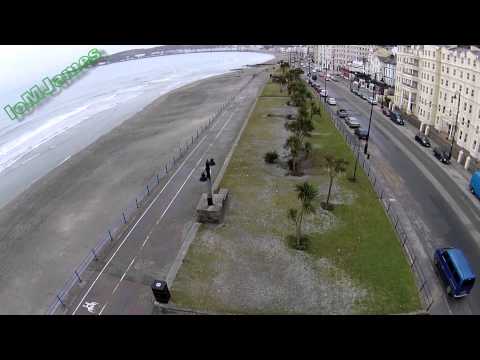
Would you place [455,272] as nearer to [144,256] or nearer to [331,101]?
[144,256]

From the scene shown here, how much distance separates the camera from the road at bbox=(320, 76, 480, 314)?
1825cm

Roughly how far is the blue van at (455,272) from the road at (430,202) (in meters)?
0.49

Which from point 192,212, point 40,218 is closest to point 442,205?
point 192,212

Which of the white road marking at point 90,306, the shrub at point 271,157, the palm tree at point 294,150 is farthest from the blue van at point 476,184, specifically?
the white road marking at point 90,306

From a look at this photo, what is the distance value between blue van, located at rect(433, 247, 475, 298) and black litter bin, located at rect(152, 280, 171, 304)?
46.7 feet

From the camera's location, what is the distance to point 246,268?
61.2 ft

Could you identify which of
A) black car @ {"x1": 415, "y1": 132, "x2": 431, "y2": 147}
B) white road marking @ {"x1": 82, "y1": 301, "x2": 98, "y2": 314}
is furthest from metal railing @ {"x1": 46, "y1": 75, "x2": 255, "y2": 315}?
black car @ {"x1": 415, "y1": 132, "x2": 431, "y2": 147}

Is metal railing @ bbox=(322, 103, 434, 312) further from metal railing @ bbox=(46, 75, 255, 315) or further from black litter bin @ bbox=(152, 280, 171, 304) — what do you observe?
metal railing @ bbox=(46, 75, 255, 315)

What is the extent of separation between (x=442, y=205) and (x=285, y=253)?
13730 mm

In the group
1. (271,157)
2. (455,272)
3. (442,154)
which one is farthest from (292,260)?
(442,154)

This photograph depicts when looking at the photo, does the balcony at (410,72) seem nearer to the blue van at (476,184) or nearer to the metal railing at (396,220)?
the metal railing at (396,220)

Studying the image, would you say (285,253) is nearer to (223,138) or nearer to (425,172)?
(425,172)

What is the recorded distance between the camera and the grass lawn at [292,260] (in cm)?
1638

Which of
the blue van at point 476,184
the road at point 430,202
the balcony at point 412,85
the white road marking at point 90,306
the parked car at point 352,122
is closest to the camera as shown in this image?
the white road marking at point 90,306
